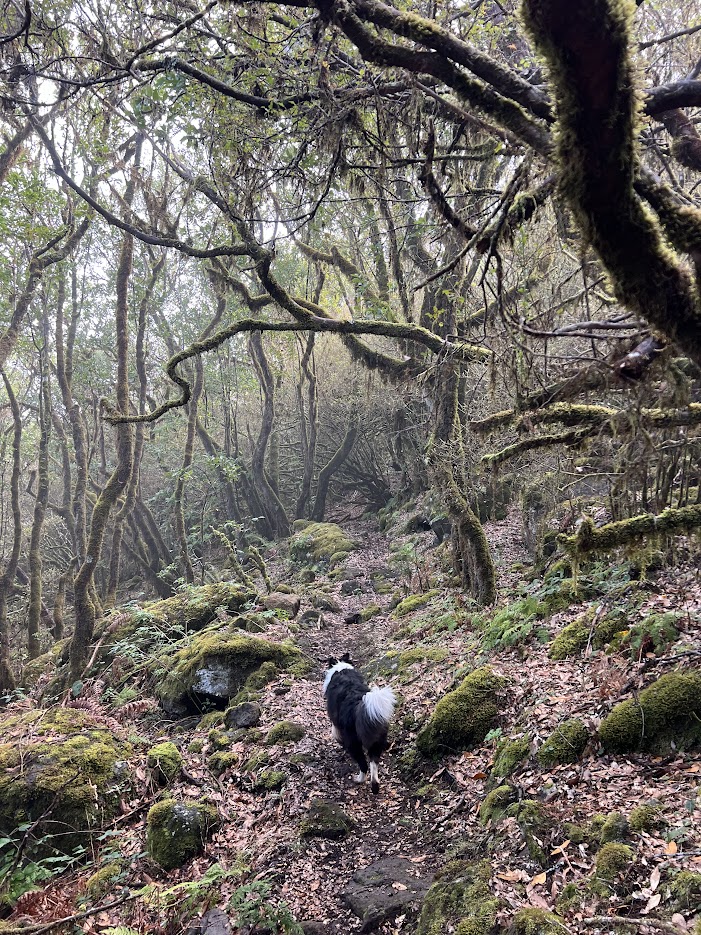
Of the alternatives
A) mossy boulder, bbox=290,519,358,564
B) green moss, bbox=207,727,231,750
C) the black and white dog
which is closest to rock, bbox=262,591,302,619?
green moss, bbox=207,727,231,750

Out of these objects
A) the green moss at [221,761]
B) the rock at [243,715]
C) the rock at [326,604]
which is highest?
the rock at [326,604]

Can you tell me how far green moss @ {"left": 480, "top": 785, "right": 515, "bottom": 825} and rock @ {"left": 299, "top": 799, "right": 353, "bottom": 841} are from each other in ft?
4.62

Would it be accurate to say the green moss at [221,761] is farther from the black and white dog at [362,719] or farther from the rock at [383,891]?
the rock at [383,891]

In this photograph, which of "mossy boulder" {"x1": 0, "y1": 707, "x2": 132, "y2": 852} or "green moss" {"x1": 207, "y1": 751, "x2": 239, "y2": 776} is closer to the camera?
"mossy boulder" {"x1": 0, "y1": 707, "x2": 132, "y2": 852}

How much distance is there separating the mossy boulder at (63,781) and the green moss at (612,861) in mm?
4697

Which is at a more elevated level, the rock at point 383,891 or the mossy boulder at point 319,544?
the mossy boulder at point 319,544

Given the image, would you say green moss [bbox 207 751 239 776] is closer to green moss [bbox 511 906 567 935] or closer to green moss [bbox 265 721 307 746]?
green moss [bbox 265 721 307 746]

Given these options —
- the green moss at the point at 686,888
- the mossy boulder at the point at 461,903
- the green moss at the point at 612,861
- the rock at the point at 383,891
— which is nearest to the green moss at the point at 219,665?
the rock at the point at 383,891

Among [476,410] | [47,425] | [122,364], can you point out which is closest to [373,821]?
[476,410]

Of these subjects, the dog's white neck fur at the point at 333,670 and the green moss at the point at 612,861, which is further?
the dog's white neck fur at the point at 333,670

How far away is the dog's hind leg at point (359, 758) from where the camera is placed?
5688mm

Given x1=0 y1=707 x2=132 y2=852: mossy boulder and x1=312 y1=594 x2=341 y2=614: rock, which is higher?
x1=312 y1=594 x2=341 y2=614: rock

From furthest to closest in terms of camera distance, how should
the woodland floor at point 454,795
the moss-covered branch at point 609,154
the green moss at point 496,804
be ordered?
1. the green moss at point 496,804
2. the woodland floor at point 454,795
3. the moss-covered branch at point 609,154

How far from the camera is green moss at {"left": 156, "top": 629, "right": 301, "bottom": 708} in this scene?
8.05m
